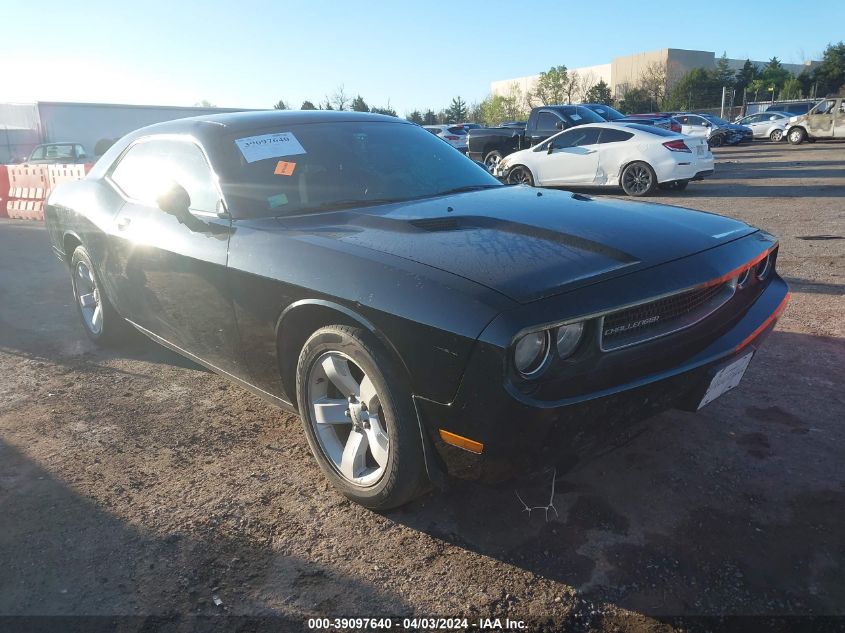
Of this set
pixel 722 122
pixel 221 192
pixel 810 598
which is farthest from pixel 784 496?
pixel 722 122

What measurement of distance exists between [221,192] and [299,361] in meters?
1.02

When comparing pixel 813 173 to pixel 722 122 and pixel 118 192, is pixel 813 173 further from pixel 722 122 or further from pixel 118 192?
pixel 722 122

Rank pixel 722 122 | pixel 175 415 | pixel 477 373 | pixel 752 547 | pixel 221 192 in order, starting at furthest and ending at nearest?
pixel 722 122 → pixel 175 415 → pixel 221 192 → pixel 752 547 → pixel 477 373

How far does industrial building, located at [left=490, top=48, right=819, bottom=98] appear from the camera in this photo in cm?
7181

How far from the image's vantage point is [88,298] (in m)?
4.89

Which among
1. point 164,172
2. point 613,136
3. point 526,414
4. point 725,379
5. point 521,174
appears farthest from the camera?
point 521,174

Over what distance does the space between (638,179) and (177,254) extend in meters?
9.93

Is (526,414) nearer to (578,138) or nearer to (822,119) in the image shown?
(578,138)

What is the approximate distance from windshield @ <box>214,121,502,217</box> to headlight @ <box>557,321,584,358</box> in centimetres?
148

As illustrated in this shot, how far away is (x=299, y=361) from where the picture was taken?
108 inches

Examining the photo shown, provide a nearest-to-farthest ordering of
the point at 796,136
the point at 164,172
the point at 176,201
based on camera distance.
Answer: the point at 176,201
the point at 164,172
the point at 796,136

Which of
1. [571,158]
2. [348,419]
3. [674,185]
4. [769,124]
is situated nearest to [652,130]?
[674,185]

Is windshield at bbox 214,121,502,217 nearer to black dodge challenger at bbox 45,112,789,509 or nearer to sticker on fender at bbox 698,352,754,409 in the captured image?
black dodge challenger at bbox 45,112,789,509

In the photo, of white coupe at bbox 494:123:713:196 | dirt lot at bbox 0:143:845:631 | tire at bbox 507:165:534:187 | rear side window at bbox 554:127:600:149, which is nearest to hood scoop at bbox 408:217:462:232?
dirt lot at bbox 0:143:845:631
